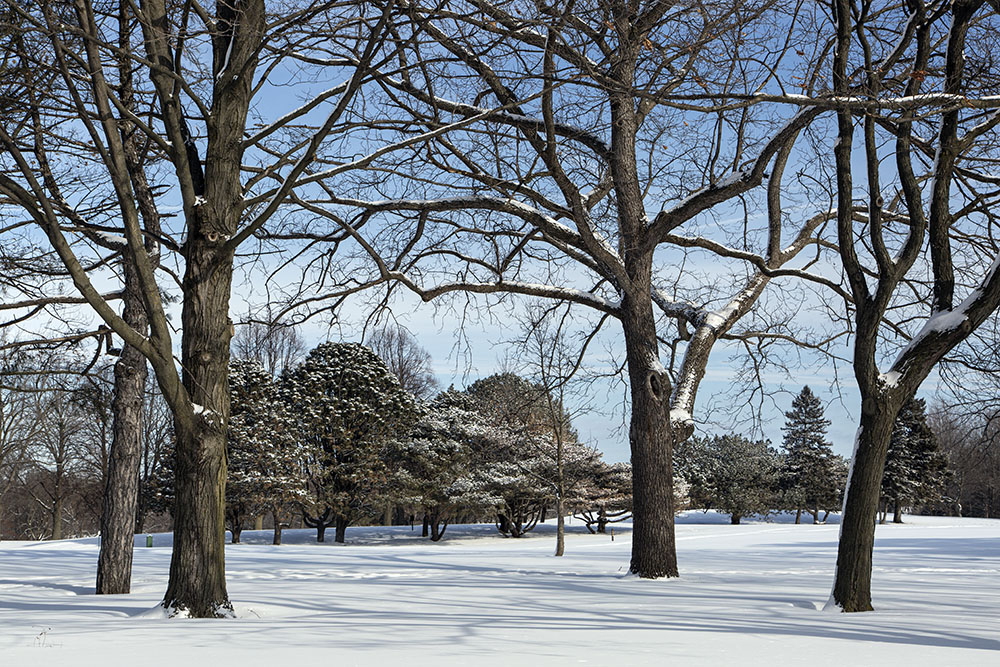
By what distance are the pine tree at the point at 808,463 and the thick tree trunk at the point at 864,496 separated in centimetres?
3862

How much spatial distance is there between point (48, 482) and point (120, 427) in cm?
3521

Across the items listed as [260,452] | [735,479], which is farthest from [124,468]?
[735,479]

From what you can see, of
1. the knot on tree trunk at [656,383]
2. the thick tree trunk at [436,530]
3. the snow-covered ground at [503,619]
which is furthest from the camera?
the thick tree trunk at [436,530]

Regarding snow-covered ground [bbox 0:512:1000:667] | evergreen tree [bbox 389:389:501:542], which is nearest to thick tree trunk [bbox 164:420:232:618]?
snow-covered ground [bbox 0:512:1000:667]

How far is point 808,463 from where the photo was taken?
4484cm

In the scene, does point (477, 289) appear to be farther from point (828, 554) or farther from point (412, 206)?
point (828, 554)

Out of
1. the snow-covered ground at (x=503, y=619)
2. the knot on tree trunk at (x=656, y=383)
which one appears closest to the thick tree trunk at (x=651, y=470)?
the knot on tree trunk at (x=656, y=383)

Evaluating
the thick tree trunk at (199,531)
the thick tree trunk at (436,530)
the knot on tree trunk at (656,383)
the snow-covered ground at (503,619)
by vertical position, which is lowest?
the thick tree trunk at (436,530)

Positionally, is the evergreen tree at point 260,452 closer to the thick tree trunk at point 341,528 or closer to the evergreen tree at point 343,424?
the evergreen tree at point 343,424

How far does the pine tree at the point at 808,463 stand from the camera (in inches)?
1758

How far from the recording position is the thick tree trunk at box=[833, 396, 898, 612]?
25.7 ft

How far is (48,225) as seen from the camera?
6.49 metres

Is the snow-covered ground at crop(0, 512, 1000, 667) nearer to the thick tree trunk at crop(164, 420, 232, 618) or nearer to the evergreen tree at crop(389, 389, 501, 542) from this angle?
the thick tree trunk at crop(164, 420, 232, 618)

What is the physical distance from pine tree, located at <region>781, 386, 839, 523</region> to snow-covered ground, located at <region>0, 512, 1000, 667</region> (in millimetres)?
32275
